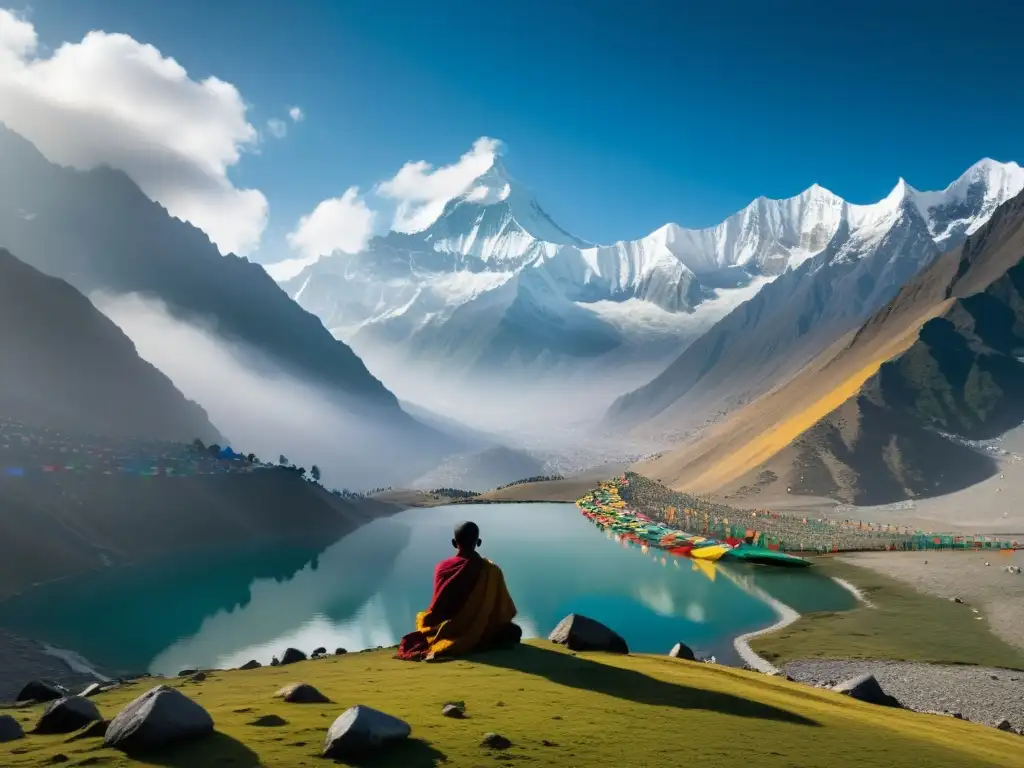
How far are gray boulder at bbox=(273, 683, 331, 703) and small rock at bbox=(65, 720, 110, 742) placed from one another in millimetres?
3635

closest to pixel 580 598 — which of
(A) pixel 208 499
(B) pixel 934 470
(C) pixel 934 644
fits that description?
(C) pixel 934 644

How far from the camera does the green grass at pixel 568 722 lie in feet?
38.8

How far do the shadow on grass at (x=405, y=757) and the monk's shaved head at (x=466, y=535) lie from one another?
797 centimetres

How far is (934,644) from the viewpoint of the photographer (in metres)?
42.5

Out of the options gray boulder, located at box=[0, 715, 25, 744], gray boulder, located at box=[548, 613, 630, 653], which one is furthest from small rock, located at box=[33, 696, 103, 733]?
gray boulder, located at box=[548, 613, 630, 653]

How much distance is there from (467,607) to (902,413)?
154 metres

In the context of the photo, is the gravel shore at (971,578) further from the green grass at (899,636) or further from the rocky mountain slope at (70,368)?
the rocky mountain slope at (70,368)

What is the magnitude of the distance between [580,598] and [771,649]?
938 inches

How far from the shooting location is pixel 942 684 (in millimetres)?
33656

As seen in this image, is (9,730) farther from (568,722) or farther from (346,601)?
(346,601)

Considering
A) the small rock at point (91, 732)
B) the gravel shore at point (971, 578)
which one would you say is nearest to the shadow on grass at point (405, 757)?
the small rock at point (91, 732)

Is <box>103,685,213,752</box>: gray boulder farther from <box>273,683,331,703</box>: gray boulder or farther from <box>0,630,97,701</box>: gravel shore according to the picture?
<box>0,630,97,701</box>: gravel shore

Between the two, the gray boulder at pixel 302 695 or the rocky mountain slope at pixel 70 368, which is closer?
the gray boulder at pixel 302 695

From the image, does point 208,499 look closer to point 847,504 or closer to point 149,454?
point 149,454
